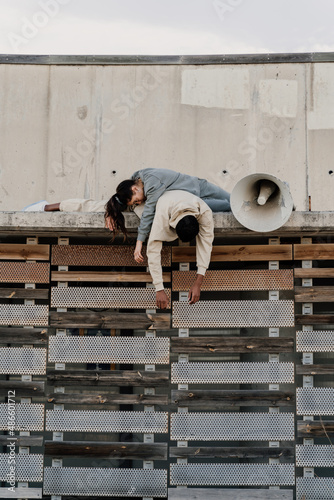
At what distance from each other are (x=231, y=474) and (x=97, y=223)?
A: 290 cm

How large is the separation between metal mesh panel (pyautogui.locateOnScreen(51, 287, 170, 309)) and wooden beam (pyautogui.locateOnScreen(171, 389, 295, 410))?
1.00 metres

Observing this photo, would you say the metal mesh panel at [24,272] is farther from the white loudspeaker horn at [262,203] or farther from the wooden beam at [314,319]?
the wooden beam at [314,319]

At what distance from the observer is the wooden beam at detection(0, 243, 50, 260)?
6.35m

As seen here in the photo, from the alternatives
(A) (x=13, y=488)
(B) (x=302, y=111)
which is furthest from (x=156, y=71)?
(A) (x=13, y=488)

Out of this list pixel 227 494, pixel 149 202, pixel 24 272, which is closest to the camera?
pixel 149 202

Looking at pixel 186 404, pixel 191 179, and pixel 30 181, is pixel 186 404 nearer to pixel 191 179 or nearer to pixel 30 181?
pixel 191 179

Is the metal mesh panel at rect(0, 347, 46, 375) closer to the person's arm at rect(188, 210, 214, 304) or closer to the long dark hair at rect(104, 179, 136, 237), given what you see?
the long dark hair at rect(104, 179, 136, 237)

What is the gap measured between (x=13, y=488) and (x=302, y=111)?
716 cm

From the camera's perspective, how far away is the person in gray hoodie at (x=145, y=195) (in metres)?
5.75

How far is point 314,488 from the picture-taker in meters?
5.94

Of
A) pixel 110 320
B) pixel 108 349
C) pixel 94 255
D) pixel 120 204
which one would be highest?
pixel 120 204

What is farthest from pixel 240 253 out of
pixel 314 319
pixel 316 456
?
pixel 316 456

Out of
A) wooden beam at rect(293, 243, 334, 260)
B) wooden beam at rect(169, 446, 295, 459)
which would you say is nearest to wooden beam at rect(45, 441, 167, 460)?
wooden beam at rect(169, 446, 295, 459)

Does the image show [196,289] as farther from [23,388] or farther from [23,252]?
[23,388]
